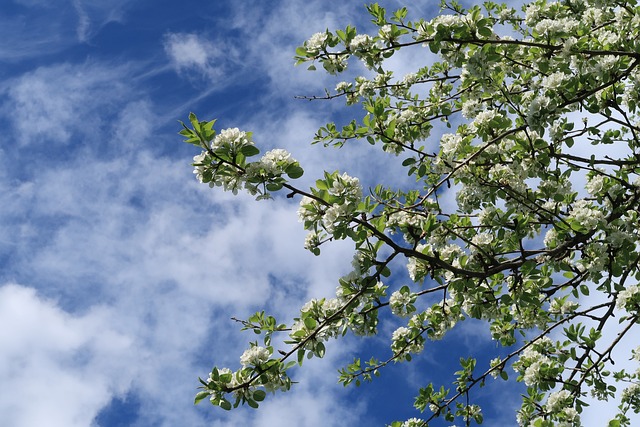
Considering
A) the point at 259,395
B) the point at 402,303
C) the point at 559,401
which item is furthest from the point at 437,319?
the point at 259,395

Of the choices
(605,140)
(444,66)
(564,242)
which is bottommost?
(564,242)

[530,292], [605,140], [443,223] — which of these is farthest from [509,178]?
[605,140]

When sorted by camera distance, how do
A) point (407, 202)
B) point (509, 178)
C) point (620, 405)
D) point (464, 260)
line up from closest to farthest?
point (464, 260)
point (509, 178)
point (407, 202)
point (620, 405)

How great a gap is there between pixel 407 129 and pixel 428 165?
63 cm

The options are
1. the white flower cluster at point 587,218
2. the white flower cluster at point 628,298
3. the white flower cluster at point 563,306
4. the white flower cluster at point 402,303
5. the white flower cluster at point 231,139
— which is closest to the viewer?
the white flower cluster at point 231,139

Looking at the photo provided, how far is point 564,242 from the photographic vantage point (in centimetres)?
510

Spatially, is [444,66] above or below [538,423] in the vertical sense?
above

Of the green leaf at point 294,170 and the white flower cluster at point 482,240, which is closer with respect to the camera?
the green leaf at point 294,170

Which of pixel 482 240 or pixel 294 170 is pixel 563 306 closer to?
pixel 482 240

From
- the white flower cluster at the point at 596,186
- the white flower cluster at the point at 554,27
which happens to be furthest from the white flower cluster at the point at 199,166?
the white flower cluster at the point at 596,186

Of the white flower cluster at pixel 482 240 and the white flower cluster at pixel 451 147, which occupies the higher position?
the white flower cluster at pixel 451 147

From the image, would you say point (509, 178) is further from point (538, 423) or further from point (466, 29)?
point (538, 423)

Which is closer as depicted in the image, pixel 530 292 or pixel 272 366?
pixel 272 366

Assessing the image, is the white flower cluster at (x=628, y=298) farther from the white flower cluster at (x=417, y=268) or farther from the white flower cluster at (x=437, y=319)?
the white flower cluster at (x=417, y=268)
